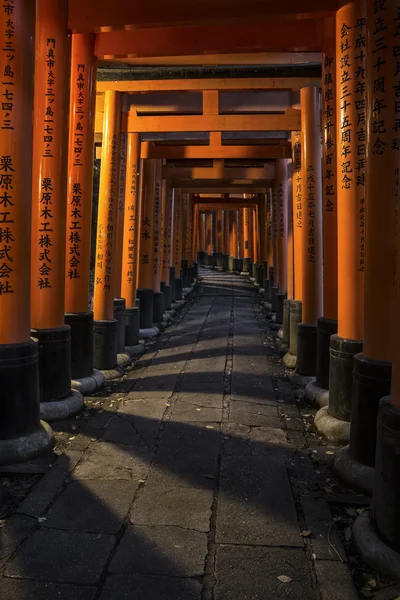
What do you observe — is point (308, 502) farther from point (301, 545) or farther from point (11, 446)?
point (11, 446)

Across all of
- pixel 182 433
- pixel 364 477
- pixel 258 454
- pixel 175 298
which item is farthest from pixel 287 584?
pixel 175 298

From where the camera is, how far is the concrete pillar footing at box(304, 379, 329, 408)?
486cm

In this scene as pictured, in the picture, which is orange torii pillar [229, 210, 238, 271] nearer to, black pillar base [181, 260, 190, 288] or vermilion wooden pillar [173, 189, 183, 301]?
black pillar base [181, 260, 190, 288]

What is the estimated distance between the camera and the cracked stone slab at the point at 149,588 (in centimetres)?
219

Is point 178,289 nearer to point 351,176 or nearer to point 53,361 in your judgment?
point 53,361

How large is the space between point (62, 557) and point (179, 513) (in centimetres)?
68

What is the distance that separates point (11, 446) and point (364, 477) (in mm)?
2304

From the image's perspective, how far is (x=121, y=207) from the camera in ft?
24.6

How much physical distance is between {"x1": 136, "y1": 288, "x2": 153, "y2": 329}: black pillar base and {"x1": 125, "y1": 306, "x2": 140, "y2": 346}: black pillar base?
1289 mm

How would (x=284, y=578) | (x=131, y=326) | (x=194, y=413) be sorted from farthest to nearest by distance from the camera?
(x=131, y=326)
(x=194, y=413)
(x=284, y=578)

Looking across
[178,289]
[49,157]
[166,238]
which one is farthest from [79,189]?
[178,289]

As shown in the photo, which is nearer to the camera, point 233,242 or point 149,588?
point 149,588

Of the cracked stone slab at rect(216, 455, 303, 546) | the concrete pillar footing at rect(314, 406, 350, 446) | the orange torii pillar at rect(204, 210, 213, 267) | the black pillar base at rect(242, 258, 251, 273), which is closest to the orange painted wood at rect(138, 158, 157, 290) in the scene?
the concrete pillar footing at rect(314, 406, 350, 446)

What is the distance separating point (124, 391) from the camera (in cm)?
570
